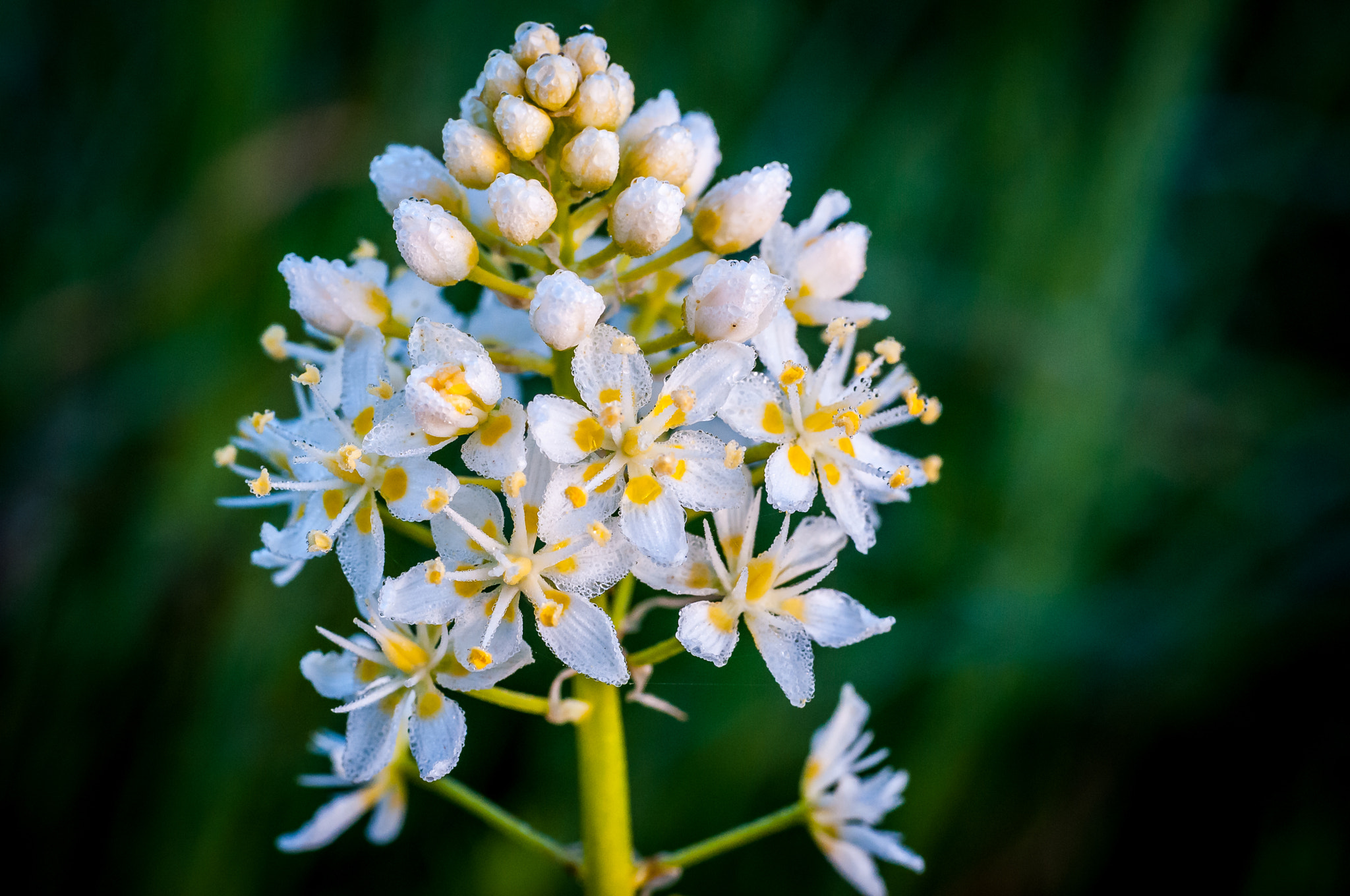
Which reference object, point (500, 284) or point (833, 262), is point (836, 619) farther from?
point (500, 284)

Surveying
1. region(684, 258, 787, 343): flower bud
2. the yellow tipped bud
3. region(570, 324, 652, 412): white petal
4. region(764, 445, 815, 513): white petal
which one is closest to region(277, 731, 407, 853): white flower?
the yellow tipped bud

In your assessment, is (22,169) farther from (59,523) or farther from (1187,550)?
(1187,550)

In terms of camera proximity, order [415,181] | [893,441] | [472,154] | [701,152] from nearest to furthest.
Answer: [472,154] → [415,181] → [701,152] → [893,441]

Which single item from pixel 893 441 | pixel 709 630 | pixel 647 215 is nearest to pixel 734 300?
pixel 647 215

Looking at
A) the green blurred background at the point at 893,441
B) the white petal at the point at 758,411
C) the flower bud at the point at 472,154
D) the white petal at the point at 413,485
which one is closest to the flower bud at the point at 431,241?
the flower bud at the point at 472,154

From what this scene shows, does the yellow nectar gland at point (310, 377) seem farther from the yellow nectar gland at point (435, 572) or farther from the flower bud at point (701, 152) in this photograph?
the flower bud at point (701, 152)

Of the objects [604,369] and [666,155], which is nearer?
[604,369]
